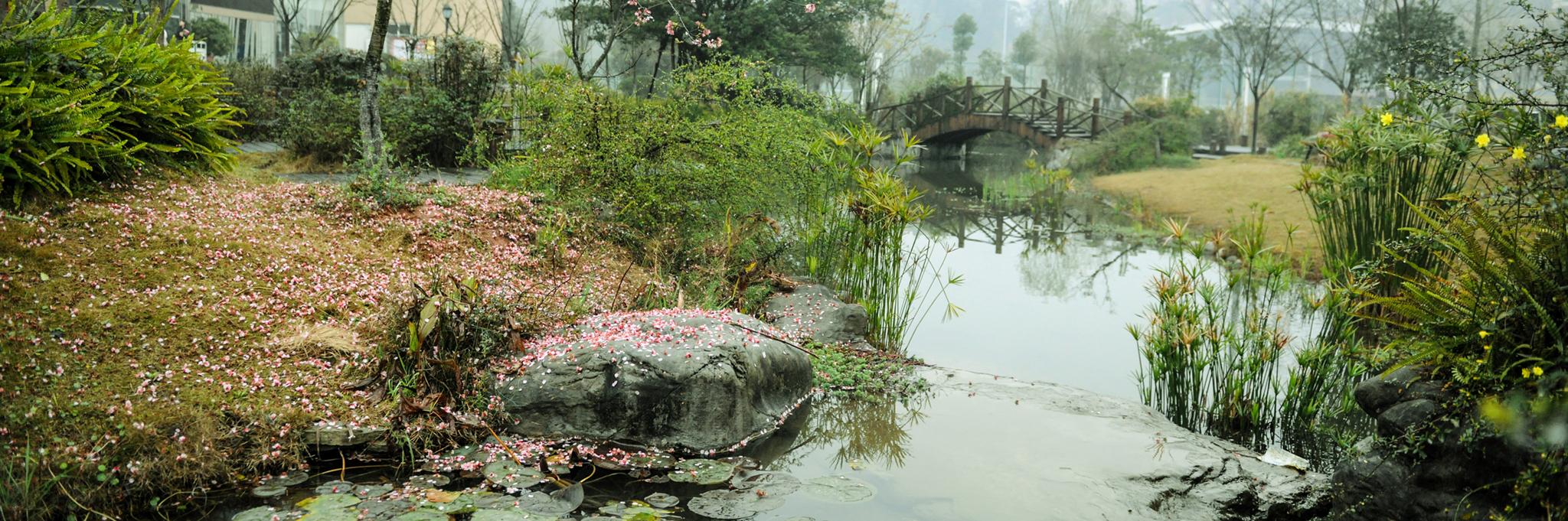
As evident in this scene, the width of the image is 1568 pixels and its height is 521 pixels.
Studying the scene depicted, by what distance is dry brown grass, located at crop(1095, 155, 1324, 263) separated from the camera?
11.3 m

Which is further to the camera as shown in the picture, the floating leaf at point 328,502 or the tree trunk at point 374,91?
the tree trunk at point 374,91

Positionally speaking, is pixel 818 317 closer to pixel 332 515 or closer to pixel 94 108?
pixel 332 515

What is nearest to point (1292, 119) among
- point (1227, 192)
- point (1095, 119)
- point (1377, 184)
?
point (1095, 119)

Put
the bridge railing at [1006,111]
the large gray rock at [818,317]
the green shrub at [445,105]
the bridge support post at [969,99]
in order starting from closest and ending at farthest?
1. the large gray rock at [818,317]
2. the green shrub at [445,105]
3. the bridge railing at [1006,111]
4. the bridge support post at [969,99]

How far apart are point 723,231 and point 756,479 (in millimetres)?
3351

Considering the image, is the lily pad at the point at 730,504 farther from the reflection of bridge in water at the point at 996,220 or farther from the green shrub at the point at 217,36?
the green shrub at the point at 217,36

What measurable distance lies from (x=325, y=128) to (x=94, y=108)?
4.64 m

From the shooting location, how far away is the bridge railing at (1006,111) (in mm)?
21844

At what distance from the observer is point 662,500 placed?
12.6ft

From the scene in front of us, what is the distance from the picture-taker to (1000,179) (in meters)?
19.7

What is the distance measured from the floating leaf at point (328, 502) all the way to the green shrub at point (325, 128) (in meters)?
6.70

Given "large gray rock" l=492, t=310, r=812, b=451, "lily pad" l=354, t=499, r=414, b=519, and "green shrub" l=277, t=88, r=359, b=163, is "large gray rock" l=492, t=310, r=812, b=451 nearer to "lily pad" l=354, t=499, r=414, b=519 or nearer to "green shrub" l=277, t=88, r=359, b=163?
"lily pad" l=354, t=499, r=414, b=519

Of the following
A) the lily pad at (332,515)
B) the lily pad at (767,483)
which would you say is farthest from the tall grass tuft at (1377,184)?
the lily pad at (332,515)

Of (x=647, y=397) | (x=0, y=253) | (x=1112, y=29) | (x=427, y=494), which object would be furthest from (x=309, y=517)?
(x=1112, y=29)
